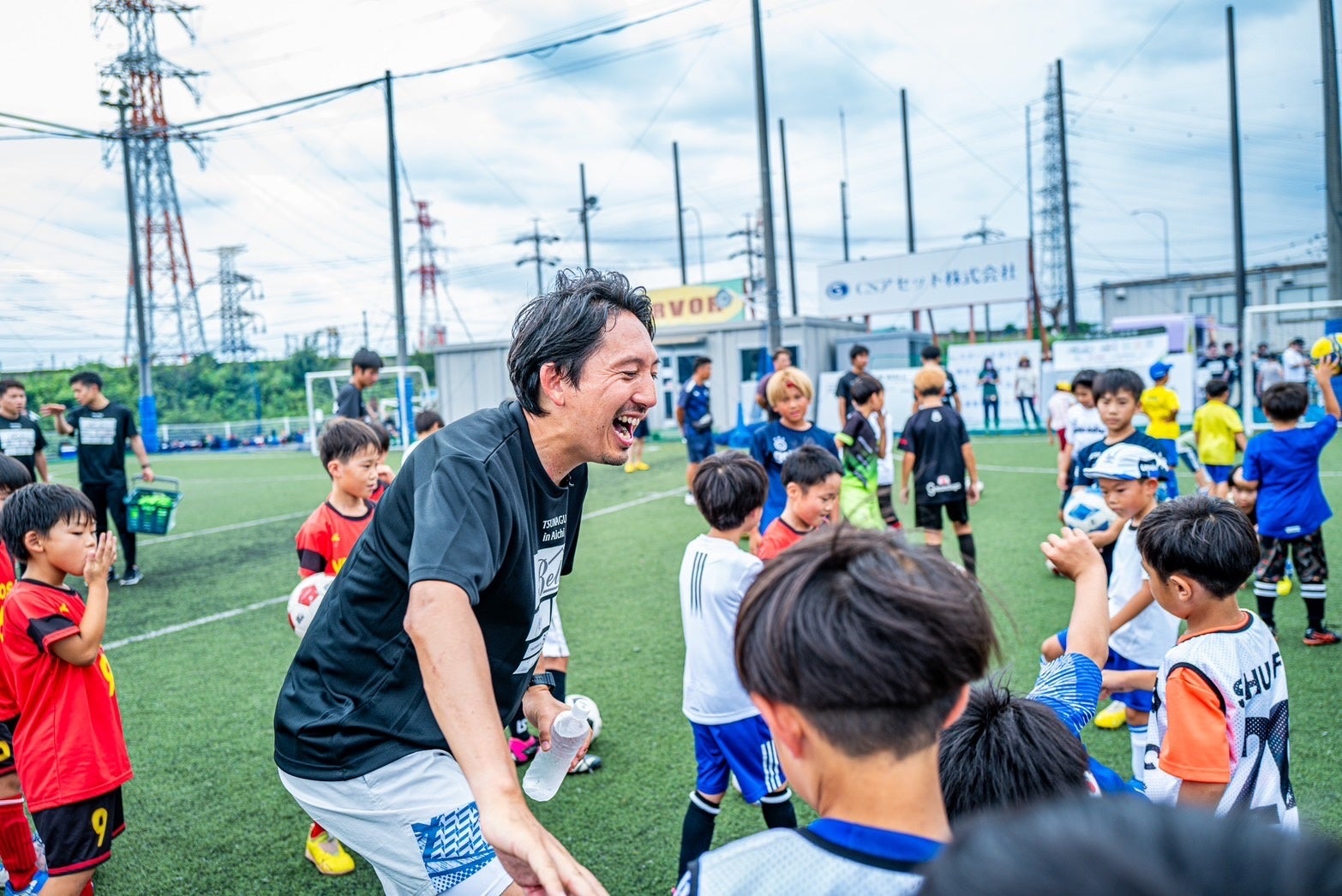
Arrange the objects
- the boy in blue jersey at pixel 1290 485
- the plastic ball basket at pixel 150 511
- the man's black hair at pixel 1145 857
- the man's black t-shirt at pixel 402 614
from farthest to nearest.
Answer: the plastic ball basket at pixel 150 511
the boy in blue jersey at pixel 1290 485
the man's black t-shirt at pixel 402 614
the man's black hair at pixel 1145 857

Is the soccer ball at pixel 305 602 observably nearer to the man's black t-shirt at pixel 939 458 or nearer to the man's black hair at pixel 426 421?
the man's black hair at pixel 426 421

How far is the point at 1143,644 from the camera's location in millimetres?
3959

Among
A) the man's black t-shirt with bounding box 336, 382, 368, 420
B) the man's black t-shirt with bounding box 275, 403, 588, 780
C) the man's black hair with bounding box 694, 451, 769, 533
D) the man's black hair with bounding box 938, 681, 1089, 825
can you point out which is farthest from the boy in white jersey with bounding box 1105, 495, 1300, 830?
the man's black t-shirt with bounding box 336, 382, 368, 420

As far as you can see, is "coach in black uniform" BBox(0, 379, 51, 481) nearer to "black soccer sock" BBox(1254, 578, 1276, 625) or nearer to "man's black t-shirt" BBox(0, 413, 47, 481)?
"man's black t-shirt" BBox(0, 413, 47, 481)

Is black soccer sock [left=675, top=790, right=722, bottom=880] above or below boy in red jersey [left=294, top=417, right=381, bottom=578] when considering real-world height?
below

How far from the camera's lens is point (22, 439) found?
856 cm

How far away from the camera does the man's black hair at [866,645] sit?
115 centimetres

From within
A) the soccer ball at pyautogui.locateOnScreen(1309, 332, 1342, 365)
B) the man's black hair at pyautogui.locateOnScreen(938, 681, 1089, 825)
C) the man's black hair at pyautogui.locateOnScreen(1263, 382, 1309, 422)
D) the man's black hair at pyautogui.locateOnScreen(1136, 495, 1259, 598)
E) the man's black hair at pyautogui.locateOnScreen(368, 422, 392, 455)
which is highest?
the soccer ball at pyautogui.locateOnScreen(1309, 332, 1342, 365)

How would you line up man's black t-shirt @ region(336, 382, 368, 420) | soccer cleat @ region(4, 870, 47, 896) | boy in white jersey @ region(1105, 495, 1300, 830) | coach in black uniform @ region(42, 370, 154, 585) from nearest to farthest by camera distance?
1. boy in white jersey @ region(1105, 495, 1300, 830)
2. soccer cleat @ region(4, 870, 47, 896)
3. man's black t-shirt @ region(336, 382, 368, 420)
4. coach in black uniform @ region(42, 370, 154, 585)

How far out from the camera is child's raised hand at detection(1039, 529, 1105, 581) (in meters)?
2.27

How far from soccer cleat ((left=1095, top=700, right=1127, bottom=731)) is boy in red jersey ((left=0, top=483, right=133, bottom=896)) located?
175 inches

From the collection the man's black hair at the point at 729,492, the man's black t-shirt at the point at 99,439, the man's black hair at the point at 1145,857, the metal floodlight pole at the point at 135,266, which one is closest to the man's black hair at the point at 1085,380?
the man's black hair at the point at 729,492

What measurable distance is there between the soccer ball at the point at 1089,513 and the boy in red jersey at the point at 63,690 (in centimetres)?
454

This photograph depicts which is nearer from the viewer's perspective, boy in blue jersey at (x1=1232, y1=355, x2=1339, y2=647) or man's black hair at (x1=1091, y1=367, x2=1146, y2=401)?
man's black hair at (x1=1091, y1=367, x2=1146, y2=401)
